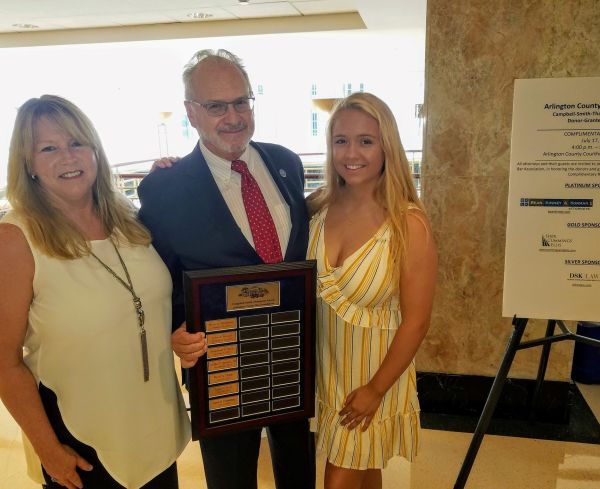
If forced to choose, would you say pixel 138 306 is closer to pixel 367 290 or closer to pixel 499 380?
pixel 367 290

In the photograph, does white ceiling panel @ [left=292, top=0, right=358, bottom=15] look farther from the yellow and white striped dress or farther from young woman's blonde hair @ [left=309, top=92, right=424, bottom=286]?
the yellow and white striped dress

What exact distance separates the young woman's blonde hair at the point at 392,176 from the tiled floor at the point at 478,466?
1295 millimetres

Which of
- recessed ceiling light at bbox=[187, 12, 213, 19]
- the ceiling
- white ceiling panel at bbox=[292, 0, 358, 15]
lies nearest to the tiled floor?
the ceiling

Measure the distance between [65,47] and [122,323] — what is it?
923 cm

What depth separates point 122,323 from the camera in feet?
4.37

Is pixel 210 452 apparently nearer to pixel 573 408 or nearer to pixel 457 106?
pixel 457 106

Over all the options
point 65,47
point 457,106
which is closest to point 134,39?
point 65,47

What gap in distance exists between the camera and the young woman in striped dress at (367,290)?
151 cm

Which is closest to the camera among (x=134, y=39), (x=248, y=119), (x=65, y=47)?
(x=248, y=119)

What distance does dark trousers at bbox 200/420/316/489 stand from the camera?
1556 millimetres

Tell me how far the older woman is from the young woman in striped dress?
1.78 feet

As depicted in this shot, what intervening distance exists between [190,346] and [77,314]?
306 millimetres

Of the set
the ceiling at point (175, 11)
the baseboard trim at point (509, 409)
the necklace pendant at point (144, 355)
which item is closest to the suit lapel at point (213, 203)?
the necklace pendant at point (144, 355)

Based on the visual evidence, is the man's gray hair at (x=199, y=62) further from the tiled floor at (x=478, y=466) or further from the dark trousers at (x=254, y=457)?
the tiled floor at (x=478, y=466)
